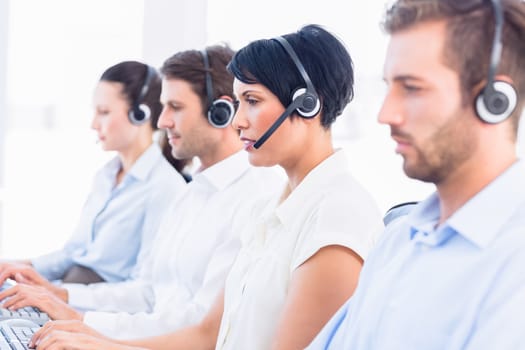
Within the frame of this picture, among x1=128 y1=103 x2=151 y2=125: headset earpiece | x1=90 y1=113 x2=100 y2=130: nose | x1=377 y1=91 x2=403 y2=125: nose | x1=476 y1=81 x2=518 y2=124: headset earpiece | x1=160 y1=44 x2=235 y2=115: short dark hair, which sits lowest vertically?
x1=90 y1=113 x2=100 y2=130: nose

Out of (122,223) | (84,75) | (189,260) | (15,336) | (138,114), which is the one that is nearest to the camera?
(15,336)

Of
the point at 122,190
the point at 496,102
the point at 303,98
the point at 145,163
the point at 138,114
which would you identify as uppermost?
the point at 496,102

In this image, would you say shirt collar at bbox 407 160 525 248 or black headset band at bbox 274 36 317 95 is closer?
shirt collar at bbox 407 160 525 248

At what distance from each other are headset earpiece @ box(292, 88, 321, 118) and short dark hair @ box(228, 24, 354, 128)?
0.02 metres

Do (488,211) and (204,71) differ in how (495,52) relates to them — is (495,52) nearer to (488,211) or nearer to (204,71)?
(488,211)

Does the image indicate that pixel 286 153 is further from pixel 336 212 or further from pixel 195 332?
pixel 195 332

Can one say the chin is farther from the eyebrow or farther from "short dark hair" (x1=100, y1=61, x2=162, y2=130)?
"short dark hair" (x1=100, y1=61, x2=162, y2=130)

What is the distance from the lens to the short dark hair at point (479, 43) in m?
0.98

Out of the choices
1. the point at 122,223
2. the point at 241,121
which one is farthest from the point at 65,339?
the point at 122,223

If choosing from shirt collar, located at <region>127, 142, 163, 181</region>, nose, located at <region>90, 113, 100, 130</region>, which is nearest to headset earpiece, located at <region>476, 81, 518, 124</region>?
shirt collar, located at <region>127, 142, 163, 181</region>

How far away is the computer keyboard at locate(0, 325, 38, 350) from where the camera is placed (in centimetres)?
143

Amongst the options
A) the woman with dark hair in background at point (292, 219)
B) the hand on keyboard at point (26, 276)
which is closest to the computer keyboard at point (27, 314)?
the woman with dark hair in background at point (292, 219)

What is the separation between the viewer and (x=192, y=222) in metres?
2.14

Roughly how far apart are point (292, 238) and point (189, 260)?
0.63 meters
